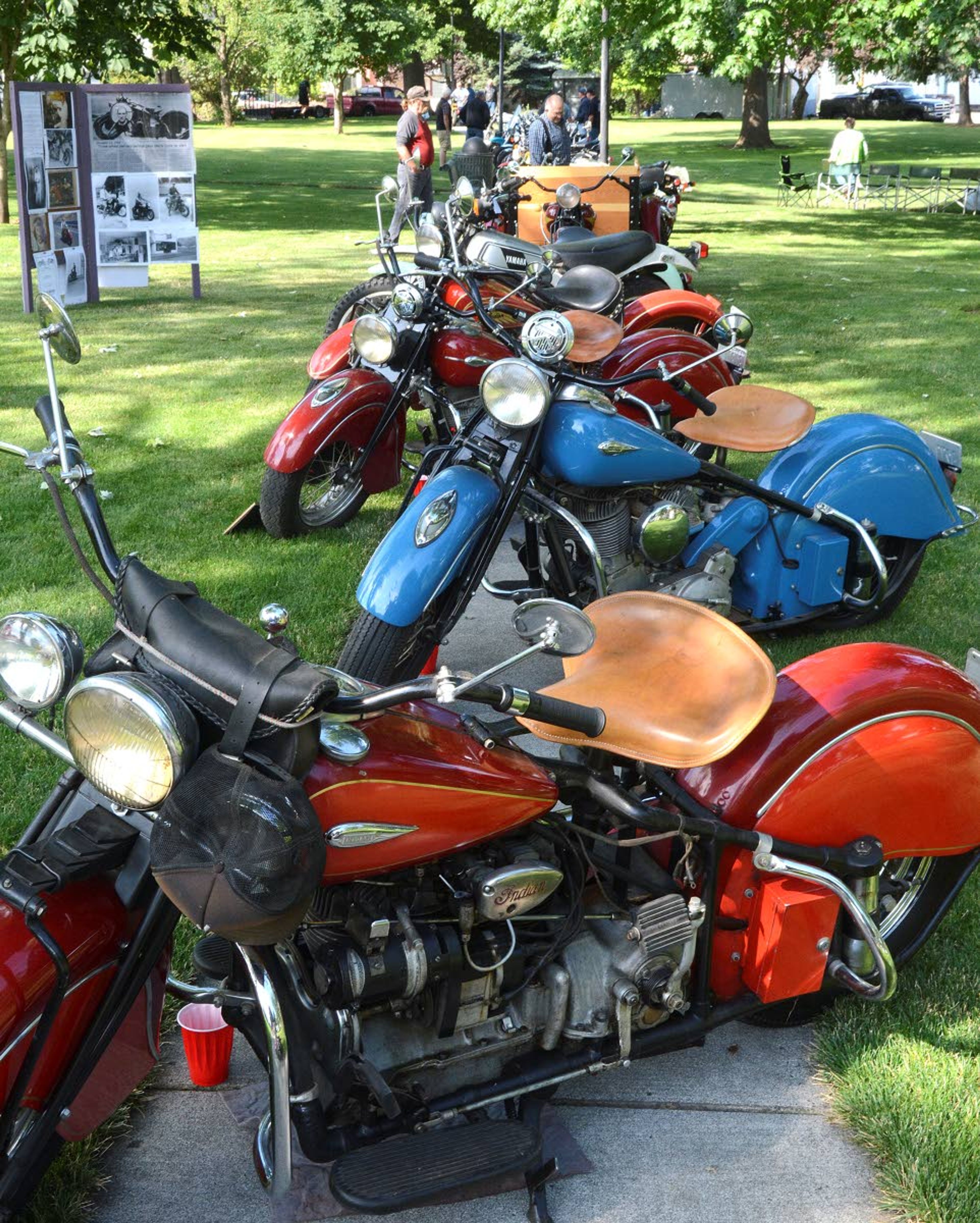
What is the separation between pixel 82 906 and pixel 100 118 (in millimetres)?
9917

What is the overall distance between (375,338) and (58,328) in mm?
2706

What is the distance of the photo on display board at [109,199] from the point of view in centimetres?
1062

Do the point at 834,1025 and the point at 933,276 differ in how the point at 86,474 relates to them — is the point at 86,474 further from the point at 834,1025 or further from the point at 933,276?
the point at 933,276

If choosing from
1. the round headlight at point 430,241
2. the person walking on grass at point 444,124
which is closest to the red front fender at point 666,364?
the round headlight at point 430,241

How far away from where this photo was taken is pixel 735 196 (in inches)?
896

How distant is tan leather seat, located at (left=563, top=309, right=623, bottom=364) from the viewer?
493 centimetres

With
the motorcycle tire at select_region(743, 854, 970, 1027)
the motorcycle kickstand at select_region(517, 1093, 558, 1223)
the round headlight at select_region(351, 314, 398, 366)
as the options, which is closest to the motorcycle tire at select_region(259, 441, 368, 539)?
the round headlight at select_region(351, 314, 398, 366)

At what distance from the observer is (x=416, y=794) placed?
2.06 meters

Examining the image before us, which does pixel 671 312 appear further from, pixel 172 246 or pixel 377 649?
pixel 172 246

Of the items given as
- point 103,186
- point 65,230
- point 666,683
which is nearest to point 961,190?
point 103,186

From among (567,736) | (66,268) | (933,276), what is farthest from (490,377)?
(933,276)

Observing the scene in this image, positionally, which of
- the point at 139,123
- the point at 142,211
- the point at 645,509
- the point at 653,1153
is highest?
the point at 139,123

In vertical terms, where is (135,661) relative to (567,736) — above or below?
above

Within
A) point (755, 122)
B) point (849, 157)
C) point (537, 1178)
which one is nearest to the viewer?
point (537, 1178)
